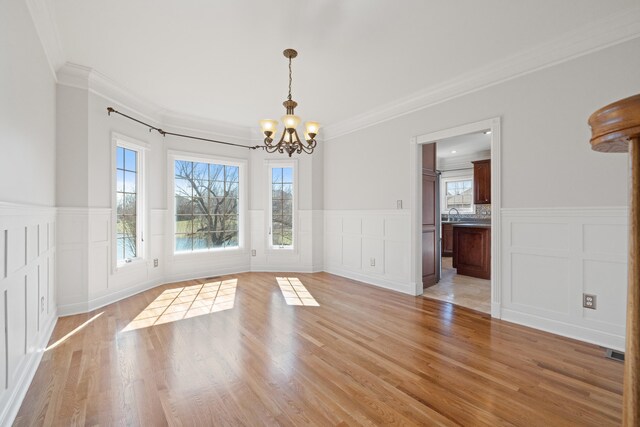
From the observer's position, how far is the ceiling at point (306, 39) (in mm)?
2521

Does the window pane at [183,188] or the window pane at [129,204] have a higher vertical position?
the window pane at [183,188]

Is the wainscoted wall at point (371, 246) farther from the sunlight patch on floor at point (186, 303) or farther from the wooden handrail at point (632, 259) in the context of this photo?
the wooden handrail at point (632, 259)

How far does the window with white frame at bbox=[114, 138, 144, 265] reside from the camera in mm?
4172

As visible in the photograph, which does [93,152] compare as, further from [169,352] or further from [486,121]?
[486,121]

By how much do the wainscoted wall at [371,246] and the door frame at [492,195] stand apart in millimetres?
112

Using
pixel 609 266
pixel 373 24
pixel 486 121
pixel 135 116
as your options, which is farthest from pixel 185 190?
pixel 609 266

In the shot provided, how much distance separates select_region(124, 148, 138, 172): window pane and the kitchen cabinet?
566cm

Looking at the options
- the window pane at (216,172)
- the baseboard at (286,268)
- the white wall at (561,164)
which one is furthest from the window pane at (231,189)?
the white wall at (561,164)

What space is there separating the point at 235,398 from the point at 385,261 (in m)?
3.21

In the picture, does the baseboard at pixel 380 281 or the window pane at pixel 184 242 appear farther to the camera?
the window pane at pixel 184 242

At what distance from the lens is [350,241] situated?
5336 millimetres

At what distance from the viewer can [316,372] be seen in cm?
229

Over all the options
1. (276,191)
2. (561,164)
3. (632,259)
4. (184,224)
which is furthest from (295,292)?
(632,259)

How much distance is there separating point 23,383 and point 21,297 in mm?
591
